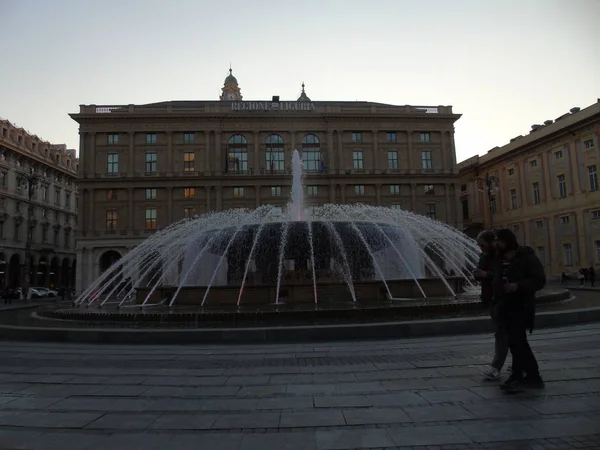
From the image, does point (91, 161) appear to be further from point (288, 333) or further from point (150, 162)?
point (288, 333)

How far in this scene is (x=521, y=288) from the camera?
5.21m

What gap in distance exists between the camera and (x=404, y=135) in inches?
2411

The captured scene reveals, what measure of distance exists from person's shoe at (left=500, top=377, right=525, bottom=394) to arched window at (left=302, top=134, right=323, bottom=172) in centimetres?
5465

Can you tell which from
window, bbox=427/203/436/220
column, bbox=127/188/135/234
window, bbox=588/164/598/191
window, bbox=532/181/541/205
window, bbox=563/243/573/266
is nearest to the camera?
window, bbox=588/164/598/191

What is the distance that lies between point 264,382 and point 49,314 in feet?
35.2

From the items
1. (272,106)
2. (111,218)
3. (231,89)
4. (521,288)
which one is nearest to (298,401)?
(521,288)

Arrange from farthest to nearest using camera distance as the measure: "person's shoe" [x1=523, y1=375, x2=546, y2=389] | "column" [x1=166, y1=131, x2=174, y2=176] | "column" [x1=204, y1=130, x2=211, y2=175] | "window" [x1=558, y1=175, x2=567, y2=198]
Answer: "column" [x1=204, y1=130, x2=211, y2=175], "column" [x1=166, y1=131, x2=174, y2=176], "window" [x1=558, y1=175, x2=567, y2=198], "person's shoe" [x1=523, y1=375, x2=546, y2=389]

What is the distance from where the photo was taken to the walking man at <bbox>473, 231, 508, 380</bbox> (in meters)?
5.66

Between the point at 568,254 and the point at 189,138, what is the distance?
44494 millimetres

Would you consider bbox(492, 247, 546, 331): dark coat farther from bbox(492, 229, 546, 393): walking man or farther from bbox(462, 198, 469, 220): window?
bbox(462, 198, 469, 220): window

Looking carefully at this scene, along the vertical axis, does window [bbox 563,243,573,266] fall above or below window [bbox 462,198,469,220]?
below

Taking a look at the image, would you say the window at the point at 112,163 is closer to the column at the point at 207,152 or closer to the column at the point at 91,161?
the column at the point at 91,161

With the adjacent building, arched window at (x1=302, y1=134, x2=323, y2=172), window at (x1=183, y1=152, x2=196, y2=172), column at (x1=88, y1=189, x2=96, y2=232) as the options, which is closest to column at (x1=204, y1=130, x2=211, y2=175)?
window at (x1=183, y1=152, x2=196, y2=172)

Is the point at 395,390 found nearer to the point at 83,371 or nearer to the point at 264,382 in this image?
the point at 264,382
